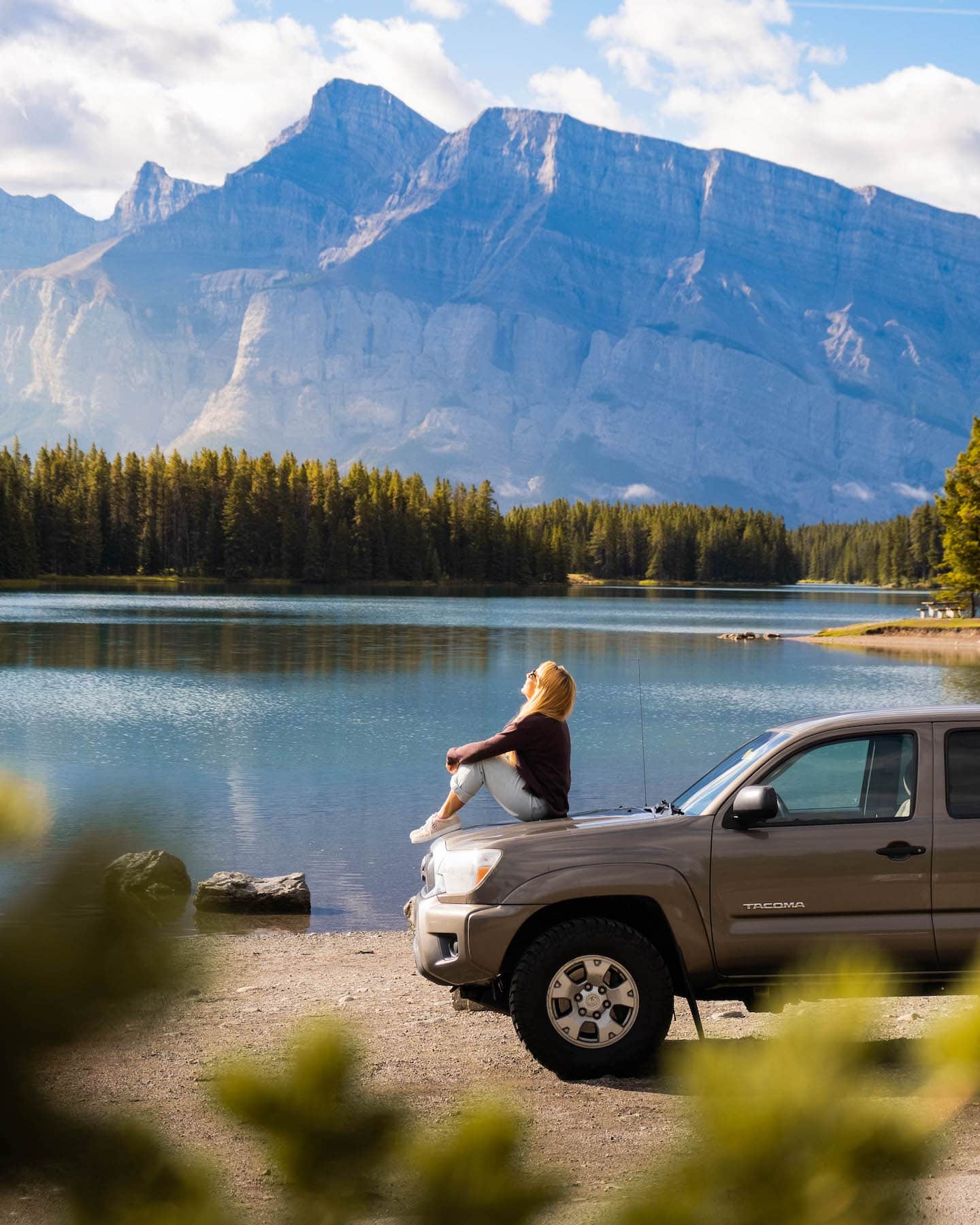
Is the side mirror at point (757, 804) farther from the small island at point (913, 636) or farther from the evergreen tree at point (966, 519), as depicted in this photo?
the evergreen tree at point (966, 519)

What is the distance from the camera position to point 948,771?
313 inches

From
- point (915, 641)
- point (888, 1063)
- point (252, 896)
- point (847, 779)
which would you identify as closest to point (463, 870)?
point (847, 779)

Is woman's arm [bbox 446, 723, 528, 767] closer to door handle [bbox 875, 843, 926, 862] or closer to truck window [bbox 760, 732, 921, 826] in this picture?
truck window [bbox 760, 732, 921, 826]

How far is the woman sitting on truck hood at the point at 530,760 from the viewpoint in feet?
34.8

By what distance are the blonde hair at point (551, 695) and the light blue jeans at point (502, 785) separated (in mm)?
446

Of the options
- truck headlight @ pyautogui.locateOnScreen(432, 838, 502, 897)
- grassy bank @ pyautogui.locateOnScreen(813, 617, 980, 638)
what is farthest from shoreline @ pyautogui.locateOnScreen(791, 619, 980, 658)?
truck headlight @ pyautogui.locateOnScreen(432, 838, 502, 897)

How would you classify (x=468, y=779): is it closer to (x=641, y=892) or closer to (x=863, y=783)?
(x=641, y=892)

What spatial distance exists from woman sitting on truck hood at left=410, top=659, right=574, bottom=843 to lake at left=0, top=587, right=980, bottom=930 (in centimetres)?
213

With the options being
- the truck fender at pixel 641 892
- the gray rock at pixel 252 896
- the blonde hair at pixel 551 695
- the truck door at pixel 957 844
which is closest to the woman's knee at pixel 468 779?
the blonde hair at pixel 551 695

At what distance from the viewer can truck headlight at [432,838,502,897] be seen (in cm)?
794

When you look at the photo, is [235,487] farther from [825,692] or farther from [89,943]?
[89,943]

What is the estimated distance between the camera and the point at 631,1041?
787cm

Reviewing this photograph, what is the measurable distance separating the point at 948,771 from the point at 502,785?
3775 millimetres

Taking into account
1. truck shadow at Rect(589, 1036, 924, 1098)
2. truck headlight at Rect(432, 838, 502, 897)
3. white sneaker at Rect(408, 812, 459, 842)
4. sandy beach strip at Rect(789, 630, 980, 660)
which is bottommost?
sandy beach strip at Rect(789, 630, 980, 660)
